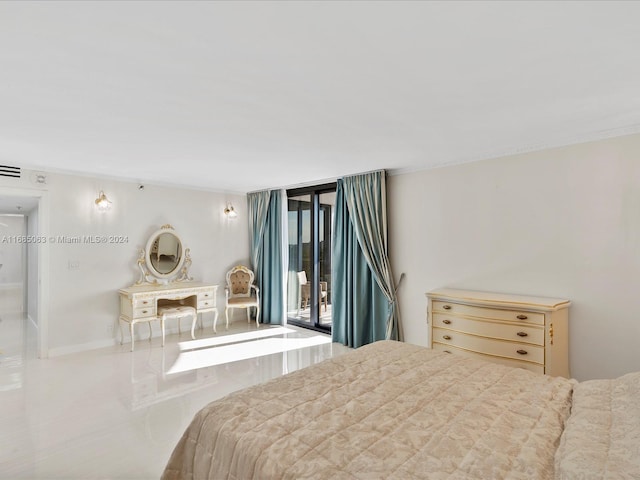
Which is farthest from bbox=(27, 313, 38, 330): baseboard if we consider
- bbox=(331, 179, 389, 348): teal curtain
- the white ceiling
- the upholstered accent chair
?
bbox=(331, 179, 389, 348): teal curtain

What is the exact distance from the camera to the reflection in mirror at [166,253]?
5.25 meters

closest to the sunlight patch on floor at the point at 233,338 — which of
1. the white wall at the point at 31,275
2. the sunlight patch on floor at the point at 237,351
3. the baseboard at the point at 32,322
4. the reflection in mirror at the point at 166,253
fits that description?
the sunlight patch on floor at the point at 237,351

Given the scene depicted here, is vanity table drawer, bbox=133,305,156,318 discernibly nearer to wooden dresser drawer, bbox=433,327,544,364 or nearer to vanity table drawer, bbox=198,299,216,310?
vanity table drawer, bbox=198,299,216,310

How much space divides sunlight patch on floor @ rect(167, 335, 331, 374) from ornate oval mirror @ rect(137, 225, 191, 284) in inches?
54.7

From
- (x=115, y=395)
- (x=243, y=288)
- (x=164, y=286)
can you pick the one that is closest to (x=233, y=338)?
(x=243, y=288)

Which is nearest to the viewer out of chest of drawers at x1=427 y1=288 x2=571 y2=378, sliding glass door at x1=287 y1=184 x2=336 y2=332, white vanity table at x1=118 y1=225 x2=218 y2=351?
chest of drawers at x1=427 y1=288 x2=571 y2=378

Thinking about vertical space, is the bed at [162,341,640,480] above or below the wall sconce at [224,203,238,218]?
below

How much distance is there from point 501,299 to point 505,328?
0.26 metres

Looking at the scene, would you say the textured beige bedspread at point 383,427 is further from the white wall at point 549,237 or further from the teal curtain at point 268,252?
the teal curtain at point 268,252

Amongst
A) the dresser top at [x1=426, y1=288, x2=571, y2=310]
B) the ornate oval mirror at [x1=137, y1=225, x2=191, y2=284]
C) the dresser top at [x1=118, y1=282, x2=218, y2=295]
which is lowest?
the dresser top at [x1=118, y1=282, x2=218, y2=295]

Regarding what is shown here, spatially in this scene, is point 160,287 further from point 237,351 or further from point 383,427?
point 383,427

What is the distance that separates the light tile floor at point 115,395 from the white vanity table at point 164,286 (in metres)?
0.47

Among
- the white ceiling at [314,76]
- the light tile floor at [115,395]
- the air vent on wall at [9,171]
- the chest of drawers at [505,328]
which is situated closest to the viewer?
the white ceiling at [314,76]

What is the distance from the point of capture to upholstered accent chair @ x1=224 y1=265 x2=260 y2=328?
587 cm
